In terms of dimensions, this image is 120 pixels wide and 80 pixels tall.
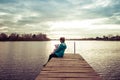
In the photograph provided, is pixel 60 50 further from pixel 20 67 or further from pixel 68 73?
pixel 20 67

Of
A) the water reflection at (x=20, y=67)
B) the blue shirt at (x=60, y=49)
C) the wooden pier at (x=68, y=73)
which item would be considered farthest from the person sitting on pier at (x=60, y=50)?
the water reflection at (x=20, y=67)

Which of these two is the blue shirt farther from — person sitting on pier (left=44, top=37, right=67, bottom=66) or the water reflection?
the water reflection

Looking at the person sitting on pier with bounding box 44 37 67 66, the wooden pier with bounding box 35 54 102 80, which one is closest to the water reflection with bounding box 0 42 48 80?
the person sitting on pier with bounding box 44 37 67 66

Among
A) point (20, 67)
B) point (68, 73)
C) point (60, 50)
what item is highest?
point (60, 50)

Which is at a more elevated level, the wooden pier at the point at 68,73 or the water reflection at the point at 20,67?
the wooden pier at the point at 68,73

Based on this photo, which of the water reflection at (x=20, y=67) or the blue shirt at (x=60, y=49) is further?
the water reflection at (x=20, y=67)

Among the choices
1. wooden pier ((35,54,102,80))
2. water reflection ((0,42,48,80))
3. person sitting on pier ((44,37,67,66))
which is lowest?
water reflection ((0,42,48,80))

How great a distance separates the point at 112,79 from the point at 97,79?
31548 mm

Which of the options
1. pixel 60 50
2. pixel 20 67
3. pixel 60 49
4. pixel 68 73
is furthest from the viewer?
pixel 20 67

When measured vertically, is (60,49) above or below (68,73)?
above

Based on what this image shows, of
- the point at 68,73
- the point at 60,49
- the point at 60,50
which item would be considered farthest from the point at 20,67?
the point at 68,73

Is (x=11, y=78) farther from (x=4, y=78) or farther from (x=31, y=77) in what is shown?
(x=31, y=77)

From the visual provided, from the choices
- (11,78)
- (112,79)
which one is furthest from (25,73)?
(112,79)

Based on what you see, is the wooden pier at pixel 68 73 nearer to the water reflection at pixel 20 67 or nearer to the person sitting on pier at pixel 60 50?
the person sitting on pier at pixel 60 50
